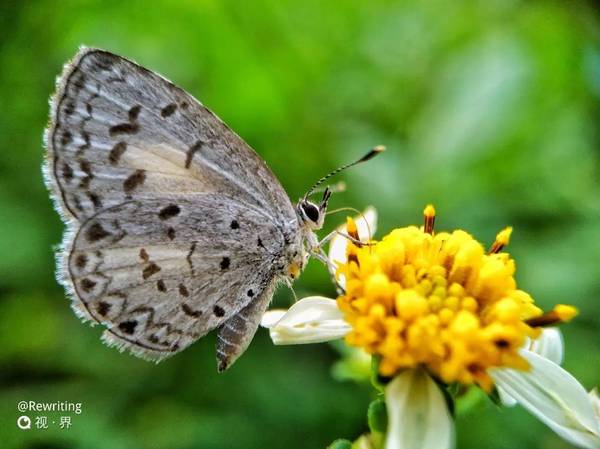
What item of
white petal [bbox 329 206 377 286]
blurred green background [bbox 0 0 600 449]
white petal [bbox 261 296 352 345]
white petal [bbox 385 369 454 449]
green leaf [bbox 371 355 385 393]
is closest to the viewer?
white petal [bbox 385 369 454 449]

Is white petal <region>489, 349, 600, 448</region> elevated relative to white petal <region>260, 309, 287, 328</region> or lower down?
lower down

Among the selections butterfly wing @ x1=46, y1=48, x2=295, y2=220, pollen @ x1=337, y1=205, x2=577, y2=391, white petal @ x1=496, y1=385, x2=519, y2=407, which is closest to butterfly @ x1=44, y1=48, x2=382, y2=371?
butterfly wing @ x1=46, y1=48, x2=295, y2=220

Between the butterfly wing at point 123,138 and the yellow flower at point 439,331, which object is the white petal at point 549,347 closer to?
the yellow flower at point 439,331

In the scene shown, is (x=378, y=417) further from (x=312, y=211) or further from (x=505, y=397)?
(x=312, y=211)

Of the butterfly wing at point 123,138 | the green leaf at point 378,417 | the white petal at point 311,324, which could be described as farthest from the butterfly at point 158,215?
the green leaf at point 378,417

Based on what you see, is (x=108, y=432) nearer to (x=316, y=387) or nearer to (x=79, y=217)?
(x=316, y=387)

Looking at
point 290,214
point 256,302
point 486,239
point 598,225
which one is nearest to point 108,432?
point 256,302

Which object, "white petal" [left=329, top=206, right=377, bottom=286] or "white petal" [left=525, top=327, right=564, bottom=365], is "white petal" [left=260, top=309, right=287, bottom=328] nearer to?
"white petal" [left=329, top=206, right=377, bottom=286]
